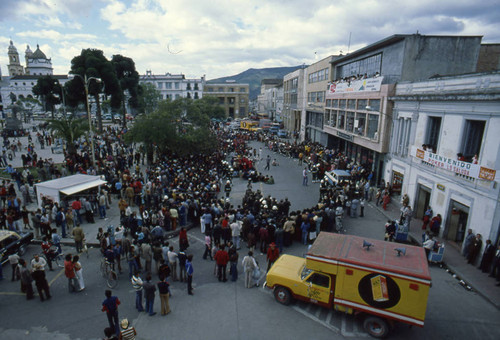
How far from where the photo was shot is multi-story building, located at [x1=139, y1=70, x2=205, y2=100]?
289 feet

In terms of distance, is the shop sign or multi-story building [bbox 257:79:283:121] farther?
multi-story building [bbox 257:79:283:121]

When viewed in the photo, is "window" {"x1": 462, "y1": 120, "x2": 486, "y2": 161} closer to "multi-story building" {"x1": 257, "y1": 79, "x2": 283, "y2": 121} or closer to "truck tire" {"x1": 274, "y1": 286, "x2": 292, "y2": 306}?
"truck tire" {"x1": 274, "y1": 286, "x2": 292, "y2": 306}

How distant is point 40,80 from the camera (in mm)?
46688

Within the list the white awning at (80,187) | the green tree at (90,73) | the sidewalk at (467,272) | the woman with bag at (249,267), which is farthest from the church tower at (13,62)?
the sidewalk at (467,272)

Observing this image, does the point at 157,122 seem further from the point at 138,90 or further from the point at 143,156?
the point at 138,90

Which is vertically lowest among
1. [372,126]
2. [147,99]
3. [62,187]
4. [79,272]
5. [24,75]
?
[79,272]

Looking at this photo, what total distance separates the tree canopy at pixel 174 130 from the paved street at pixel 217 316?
56.9 feet

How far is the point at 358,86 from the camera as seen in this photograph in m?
26.7

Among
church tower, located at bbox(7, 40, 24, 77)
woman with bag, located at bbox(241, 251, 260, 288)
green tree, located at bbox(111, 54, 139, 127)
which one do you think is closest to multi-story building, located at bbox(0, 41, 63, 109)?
church tower, located at bbox(7, 40, 24, 77)

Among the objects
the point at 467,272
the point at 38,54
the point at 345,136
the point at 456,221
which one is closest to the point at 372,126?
the point at 345,136

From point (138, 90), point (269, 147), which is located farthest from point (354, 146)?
point (138, 90)

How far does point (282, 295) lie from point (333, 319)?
5.36ft

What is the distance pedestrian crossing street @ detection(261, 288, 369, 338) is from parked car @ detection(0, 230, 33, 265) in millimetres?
11213

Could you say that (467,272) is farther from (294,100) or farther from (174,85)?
(174,85)
